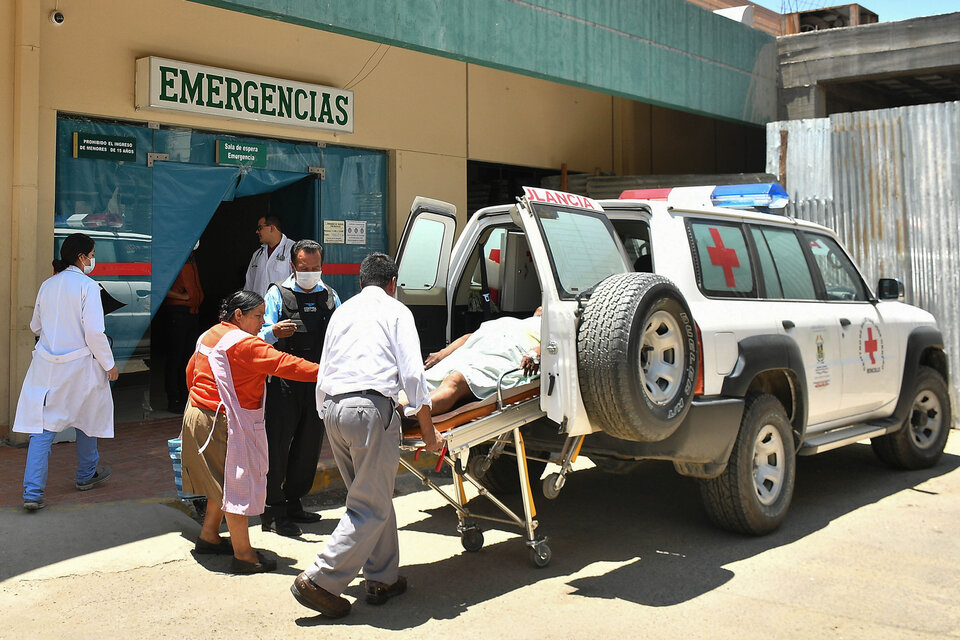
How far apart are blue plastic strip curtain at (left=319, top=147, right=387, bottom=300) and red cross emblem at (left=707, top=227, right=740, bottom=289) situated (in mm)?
5511

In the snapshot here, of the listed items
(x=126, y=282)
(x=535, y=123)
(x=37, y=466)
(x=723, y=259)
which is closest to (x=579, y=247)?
(x=723, y=259)

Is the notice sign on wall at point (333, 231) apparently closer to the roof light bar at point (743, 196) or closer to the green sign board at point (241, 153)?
the green sign board at point (241, 153)

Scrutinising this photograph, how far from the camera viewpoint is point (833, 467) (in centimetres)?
795

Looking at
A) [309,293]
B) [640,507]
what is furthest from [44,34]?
[640,507]

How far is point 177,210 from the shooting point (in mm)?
9055

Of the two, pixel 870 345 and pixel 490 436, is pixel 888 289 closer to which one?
pixel 870 345

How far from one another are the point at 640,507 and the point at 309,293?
2.80 meters

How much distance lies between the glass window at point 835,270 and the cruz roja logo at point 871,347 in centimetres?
27

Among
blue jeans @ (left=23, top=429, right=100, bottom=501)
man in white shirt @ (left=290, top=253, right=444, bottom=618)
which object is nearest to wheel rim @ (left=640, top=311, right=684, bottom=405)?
man in white shirt @ (left=290, top=253, right=444, bottom=618)

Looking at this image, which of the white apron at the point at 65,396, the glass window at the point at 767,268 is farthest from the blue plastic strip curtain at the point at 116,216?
the glass window at the point at 767,268

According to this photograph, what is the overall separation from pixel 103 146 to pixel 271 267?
1.90 m

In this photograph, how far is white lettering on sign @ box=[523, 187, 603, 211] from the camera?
5207 millimetres

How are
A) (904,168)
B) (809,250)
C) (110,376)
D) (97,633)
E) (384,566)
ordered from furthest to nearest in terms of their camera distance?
(904,168) < (809,250) < (110,376) < (384,566) < (97,633)

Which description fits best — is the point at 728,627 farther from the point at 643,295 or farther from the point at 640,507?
the point at 640,507
